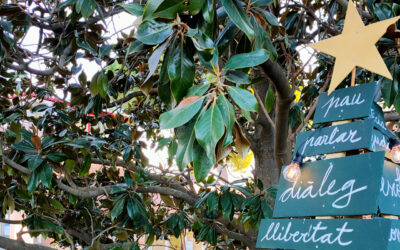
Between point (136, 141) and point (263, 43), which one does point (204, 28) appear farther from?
point (136, 141)

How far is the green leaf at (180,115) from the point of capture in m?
0.79

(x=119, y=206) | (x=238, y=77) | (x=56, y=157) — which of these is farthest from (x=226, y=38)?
(x=119, y=206)

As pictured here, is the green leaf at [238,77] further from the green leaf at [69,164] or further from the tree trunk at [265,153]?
the tree trunk at [265,153]

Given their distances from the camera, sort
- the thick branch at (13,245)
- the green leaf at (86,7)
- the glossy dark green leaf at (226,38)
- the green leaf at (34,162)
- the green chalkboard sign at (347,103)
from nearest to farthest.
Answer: the glossy dark green leaf at (226,38)
the green chalkboard sign at (347,103)
the green leaf at (86,7)
the green leaf at (34,162)
the thick branch at (13,245)

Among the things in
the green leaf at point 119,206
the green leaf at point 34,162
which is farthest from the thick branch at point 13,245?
the green leaf at point 34,162

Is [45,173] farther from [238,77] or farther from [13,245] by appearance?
[238,77]

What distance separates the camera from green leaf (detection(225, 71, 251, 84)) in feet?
2.98

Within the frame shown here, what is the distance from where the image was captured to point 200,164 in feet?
2.78

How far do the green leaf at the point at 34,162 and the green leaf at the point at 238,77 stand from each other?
47.8 inches

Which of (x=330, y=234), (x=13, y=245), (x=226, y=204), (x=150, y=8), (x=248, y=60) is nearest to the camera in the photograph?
(x=150, y=8)

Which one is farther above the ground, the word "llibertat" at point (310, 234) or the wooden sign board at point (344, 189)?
the wooden sign board at point (344, 189)

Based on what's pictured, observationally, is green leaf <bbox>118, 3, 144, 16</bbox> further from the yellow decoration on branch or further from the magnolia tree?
the yellow decoration on branch

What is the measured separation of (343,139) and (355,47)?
311 millimetres

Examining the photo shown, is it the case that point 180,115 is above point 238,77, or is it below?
below
